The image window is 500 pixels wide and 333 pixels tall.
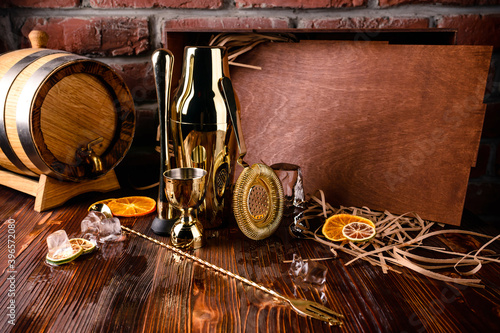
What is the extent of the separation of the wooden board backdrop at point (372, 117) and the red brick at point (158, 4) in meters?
0.22

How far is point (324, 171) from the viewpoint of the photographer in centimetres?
100

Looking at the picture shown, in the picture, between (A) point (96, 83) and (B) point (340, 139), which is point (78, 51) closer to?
(A) point (96, 83)

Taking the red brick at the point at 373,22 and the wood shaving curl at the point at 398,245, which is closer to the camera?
the wood shaving curl at the point at 398,245

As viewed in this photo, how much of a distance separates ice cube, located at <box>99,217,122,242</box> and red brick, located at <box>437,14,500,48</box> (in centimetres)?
99

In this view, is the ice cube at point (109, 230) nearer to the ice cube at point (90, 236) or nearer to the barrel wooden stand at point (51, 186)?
the ice cube at point (90, 236)

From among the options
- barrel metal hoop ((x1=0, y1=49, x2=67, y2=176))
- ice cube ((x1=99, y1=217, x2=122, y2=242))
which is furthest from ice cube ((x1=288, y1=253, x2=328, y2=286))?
barrel metal hoop ((x1=0, y1=49, x2=67, y2=176))

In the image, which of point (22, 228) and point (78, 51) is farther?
point (78, 51)

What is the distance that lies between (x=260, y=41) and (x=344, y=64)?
219 millimetres

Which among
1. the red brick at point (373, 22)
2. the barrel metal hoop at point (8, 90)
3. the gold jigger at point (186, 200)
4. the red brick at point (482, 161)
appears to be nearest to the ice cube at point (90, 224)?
the gold jigger at point (186, 200)

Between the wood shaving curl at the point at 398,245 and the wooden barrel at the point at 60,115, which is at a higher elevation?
the wooden barrel at the point at 60,115

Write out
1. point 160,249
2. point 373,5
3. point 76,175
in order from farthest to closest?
point 373,5 < point 76,175 < point 160,249

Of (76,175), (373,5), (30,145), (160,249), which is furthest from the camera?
(373,5)

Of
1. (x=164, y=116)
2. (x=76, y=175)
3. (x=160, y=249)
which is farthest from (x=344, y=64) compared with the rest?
(x=76, y=175)

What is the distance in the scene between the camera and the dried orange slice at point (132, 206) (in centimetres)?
93
